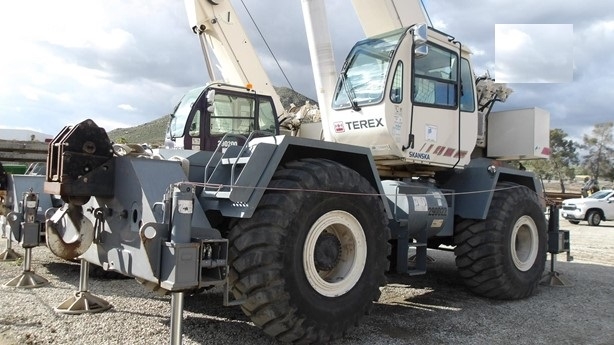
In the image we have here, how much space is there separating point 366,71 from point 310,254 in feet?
9.78

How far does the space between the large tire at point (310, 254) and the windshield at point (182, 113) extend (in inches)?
260

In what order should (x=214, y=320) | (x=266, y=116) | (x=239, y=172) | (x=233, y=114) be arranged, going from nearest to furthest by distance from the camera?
(x=239, y=172)
(x=214, y=320)
(x=233, y=114)
(x=266, y=116)

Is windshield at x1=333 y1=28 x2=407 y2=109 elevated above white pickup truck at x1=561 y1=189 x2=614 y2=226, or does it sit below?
above

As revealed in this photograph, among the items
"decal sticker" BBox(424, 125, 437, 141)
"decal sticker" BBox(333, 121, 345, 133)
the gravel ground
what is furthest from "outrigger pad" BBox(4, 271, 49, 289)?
"decal sticker" BBox(424, 125, 437, 141)

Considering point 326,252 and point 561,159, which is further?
point 561,159

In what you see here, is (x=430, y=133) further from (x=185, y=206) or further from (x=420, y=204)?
(x=185, y=206)

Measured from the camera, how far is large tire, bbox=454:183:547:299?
20.8ft

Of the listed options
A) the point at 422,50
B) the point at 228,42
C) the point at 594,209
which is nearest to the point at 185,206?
the point at 422,50

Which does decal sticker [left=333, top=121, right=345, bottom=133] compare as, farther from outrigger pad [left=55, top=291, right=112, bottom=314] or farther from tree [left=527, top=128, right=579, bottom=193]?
tree [left=527, top=128, right=579, bottom=193]

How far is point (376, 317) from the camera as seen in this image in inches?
211

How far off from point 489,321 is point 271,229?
308 centimetres

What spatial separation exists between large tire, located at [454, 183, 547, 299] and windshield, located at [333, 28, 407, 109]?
7.17 feet

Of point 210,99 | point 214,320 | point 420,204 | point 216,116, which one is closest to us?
point 214,320

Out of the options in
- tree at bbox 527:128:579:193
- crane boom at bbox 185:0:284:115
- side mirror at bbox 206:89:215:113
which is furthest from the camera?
tree at bbox 527:128:579:193
